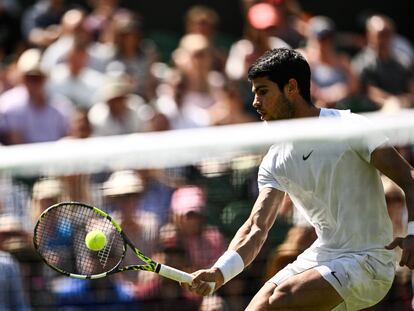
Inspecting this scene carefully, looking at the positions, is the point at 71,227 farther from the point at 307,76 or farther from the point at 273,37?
the point at 273,37

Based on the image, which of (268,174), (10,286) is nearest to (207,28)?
(10,286)

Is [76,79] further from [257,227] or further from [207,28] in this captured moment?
[257,227]

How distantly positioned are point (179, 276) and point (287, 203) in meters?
1.24

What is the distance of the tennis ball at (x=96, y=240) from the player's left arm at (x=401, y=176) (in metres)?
1.51

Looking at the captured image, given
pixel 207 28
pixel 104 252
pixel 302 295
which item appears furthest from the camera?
pixel 207 28

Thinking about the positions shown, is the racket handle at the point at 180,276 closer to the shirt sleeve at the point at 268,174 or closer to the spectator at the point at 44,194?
the shirt sleeve at the point at 268,174

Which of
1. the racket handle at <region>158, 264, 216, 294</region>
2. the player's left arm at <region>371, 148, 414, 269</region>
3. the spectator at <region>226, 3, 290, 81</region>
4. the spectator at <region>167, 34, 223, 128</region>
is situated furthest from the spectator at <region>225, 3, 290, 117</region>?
the player's left arm at <region>371, 148, 414, 269</region>

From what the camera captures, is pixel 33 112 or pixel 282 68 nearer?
pixel 282 68

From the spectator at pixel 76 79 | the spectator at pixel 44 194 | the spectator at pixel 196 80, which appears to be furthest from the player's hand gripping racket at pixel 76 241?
the spectator at pixel 76 79

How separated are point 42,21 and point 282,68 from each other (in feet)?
23.2

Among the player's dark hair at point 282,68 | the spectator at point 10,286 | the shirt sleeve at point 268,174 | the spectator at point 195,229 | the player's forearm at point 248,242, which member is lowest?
the spectator at point 10,286

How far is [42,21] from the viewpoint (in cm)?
1247

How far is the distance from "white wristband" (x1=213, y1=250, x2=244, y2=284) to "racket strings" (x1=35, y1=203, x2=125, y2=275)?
59 cm

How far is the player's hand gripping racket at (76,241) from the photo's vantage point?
6.16 metres
